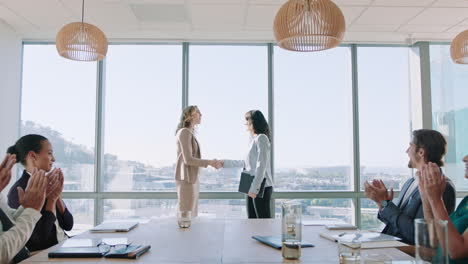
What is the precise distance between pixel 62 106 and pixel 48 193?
3488 millimetres

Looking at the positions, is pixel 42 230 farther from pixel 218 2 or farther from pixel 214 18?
pixel 214 18

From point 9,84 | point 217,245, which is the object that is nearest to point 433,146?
point 217,245

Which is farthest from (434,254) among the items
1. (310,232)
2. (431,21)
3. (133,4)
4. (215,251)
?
(431,21)

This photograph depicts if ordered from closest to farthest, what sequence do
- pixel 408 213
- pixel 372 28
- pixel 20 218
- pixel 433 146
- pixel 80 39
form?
pixel 20 218, pixel 408 213, pixel 433 146, pixel 80 39, pixel 372 28

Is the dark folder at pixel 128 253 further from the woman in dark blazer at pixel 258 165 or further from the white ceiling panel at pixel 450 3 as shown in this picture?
the white ceiling panel at pixel 450 3

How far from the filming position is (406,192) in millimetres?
2369

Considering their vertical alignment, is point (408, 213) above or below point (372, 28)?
below

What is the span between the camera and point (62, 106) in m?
5.24

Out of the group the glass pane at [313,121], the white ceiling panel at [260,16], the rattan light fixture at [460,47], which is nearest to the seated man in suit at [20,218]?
the white ceiling panel at [260,16]

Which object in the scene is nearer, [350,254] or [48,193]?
[350,254]

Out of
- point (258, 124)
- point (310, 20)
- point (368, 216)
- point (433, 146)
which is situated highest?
point (310, 20)

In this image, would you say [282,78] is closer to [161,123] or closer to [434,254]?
[161,123]

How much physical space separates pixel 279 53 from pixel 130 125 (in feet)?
7.13

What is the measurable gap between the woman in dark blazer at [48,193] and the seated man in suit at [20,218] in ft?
1.05
